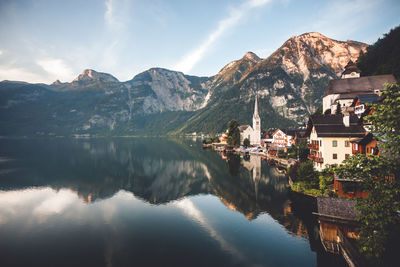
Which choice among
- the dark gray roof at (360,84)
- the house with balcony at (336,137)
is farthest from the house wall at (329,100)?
the house with balcony at (336,137)

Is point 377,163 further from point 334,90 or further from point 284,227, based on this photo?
point 334,90

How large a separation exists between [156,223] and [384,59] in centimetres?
15018

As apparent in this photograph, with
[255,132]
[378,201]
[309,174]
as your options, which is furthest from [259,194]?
[255,132]

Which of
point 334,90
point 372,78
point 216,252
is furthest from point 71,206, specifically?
point 372,78

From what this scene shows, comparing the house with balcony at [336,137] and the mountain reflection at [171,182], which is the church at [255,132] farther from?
the house with balcony at [336,137]

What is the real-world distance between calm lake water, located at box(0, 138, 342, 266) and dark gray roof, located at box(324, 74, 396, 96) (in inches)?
2506

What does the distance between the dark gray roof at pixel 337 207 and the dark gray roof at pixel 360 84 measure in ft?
294

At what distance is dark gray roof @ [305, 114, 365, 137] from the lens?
153 ft

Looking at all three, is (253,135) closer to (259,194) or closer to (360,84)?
(360,84)

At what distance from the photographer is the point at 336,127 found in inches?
1901

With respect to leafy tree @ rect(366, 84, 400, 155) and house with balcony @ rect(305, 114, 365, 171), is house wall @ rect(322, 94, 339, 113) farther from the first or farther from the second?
leafy tree @ rect(366, 84, 400, 155)

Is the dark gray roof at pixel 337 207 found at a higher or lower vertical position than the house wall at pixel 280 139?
lower

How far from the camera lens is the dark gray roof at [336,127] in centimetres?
4653

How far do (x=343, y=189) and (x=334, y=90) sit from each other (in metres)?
82.8
